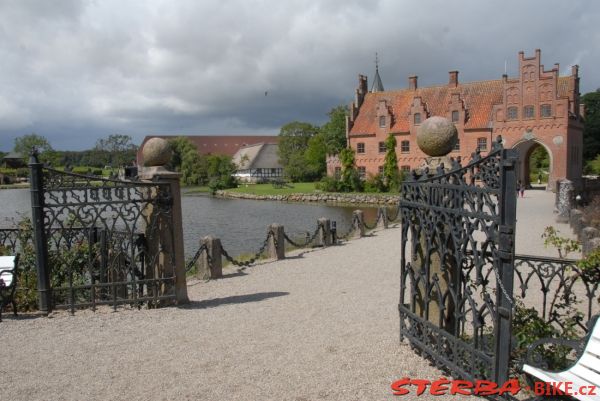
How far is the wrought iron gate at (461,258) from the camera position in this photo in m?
3.42

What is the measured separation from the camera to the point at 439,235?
14.0 ft

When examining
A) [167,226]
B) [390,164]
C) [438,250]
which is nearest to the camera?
[438,250]

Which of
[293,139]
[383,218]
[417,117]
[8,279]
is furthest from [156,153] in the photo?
[293,139]

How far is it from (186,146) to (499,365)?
6995 centimetres

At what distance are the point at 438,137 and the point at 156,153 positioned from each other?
4264 mm

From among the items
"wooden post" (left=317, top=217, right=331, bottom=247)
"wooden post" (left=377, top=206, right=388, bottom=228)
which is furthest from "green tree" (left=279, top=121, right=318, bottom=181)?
"wooden post" (left=317, top=217, right=331, bottom=247)

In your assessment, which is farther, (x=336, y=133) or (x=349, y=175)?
(x=336, y=133)

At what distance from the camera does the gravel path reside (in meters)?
4.09

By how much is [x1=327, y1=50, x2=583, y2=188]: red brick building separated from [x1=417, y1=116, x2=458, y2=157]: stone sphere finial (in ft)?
82.3

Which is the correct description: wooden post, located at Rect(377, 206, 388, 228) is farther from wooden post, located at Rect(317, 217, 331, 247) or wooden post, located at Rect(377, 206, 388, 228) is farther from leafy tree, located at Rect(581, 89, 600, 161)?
leafy tree, located at Rect(581, 89, 600, 161)

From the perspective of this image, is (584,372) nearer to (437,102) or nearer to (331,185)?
(331,185)

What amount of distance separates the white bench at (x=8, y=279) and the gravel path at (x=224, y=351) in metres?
0.28

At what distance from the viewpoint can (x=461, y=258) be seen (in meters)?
3.92

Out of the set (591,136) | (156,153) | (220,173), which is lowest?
(220,173)
